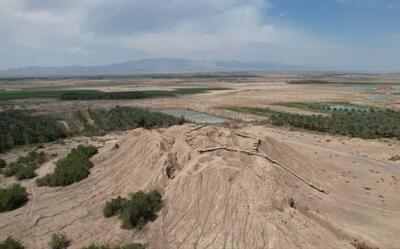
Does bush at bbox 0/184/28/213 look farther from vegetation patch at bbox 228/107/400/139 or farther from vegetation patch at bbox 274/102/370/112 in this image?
vegetation patch at bbox 274/102/370/112

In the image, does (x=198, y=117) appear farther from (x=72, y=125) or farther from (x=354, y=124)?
(x=354, y=124)

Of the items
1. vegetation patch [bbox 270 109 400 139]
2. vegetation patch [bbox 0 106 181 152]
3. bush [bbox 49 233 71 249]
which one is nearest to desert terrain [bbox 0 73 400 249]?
bush [bbox 49 233 71 249]

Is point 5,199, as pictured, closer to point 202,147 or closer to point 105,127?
point 202,147

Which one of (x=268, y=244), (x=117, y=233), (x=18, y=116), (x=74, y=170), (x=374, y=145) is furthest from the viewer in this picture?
(x=18, y=116)

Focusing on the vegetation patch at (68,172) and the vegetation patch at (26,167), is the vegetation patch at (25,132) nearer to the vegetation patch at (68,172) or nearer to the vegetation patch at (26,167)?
the vegetation patch at (26,167)

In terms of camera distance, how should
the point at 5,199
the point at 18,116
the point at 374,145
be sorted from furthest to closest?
the point at 18,116 < the point at 374,145 < the point at 5,199

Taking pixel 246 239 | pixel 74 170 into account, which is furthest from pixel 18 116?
pixel 246 239

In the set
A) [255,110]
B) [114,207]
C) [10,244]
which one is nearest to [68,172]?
[114,207]
